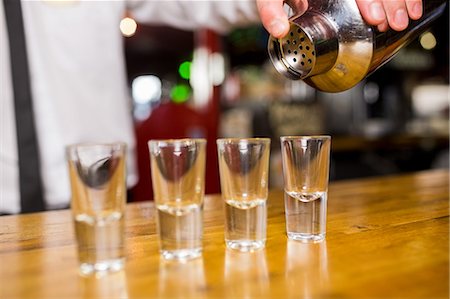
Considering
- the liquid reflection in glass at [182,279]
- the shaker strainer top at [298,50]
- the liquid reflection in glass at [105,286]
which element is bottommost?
the liquid reflection in glass at [182,279]

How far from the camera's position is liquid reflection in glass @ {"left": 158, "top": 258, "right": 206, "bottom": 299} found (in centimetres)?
54

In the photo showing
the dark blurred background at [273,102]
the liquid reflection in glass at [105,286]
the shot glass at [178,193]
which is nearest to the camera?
the liquid reflection in glass at [105,286]

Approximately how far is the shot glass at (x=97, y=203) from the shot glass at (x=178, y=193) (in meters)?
0.06

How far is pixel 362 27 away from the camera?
0.82 m

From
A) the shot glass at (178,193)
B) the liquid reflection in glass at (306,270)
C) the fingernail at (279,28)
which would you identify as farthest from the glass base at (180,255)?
the fingernail at (279,28)

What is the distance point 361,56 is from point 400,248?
32cm

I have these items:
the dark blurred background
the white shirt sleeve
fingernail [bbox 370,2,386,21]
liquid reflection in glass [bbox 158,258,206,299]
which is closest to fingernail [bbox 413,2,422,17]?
fingernail [bbox 370,2,386,21]

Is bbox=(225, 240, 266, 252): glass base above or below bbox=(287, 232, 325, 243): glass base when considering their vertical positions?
above

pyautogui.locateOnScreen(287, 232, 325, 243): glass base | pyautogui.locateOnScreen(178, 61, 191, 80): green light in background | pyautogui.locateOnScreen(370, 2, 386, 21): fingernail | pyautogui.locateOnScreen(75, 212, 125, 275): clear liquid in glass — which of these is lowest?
pyautogui.locateOnScreen(287, 232, 325, 243): glass base

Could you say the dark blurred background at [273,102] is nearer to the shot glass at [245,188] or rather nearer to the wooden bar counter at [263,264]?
the wooden bar counter at [263,264]

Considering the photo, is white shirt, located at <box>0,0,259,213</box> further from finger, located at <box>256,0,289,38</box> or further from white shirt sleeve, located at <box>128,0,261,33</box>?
finger, located at <box>256,0,289,38</box>

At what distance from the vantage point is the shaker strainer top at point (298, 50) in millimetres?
826

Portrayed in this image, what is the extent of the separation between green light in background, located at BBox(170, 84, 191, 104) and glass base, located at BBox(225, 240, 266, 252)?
9.37 feet

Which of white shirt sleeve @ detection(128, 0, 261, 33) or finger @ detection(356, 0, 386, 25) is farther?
white shirt sleeve @ detection(128, 0, 261, 33)
